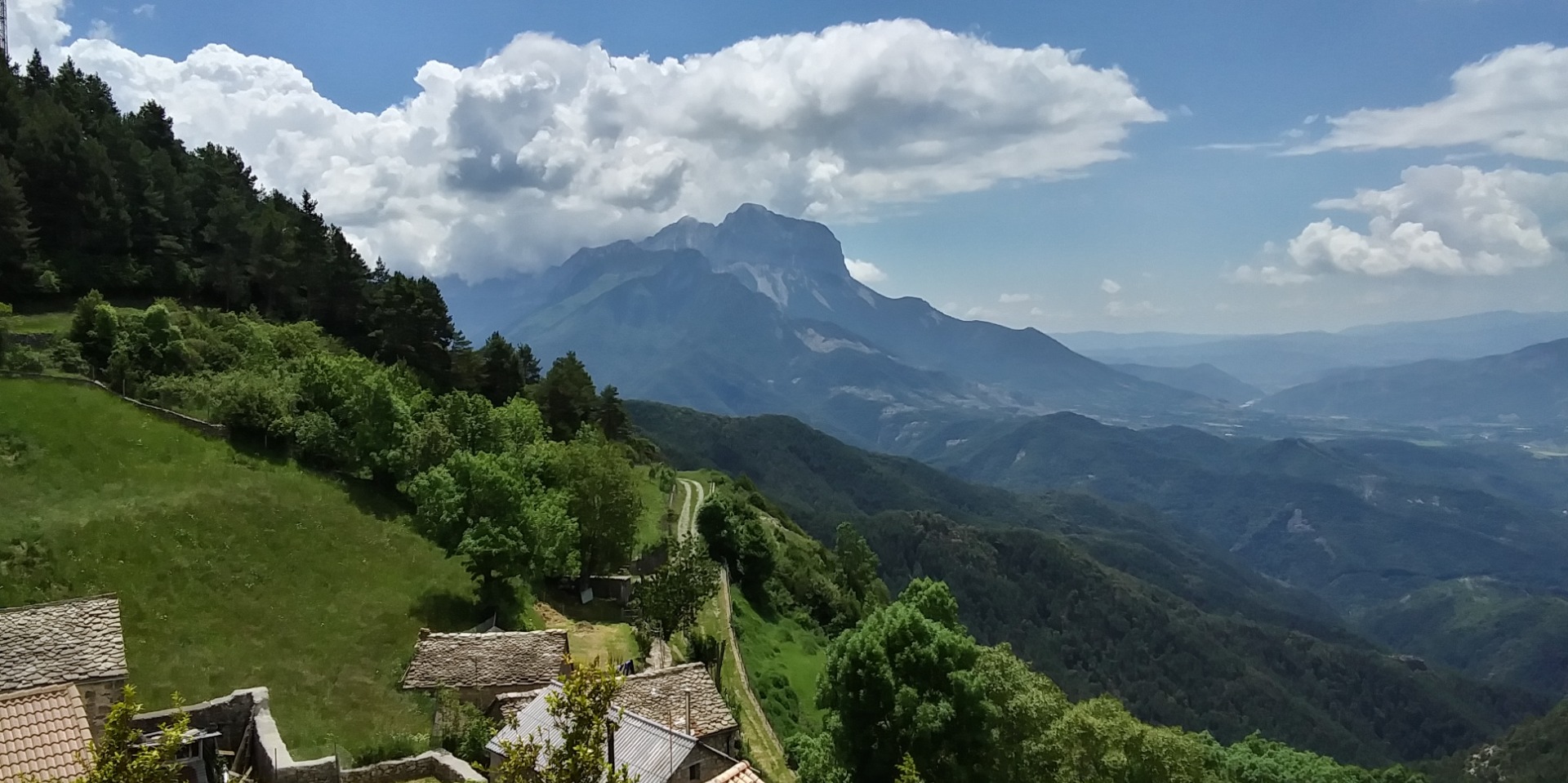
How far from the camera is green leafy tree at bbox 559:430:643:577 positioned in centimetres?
5272

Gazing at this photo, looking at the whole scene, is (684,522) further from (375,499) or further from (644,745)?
(644,745)

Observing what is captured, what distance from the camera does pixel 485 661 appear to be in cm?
3120

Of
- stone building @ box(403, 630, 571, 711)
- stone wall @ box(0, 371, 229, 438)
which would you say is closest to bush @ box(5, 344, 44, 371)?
stone wall @ box(0, 371, 229, 438)

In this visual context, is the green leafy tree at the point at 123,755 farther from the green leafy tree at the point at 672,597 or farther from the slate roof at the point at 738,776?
the green leafy tree at the point at 672,597

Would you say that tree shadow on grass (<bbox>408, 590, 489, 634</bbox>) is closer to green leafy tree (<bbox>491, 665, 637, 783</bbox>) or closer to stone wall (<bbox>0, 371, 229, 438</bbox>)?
stone wall (<bbox>0, 371, 229, 438</bbox>)

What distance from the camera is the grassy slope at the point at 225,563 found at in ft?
99.2

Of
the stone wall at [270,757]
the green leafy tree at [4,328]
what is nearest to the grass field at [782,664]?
the stone wall at [270,757]

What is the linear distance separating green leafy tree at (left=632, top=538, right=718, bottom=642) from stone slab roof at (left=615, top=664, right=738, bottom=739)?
13.4 meters

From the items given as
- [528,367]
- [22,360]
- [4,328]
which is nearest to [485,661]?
[22,360]

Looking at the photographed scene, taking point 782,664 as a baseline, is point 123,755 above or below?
above

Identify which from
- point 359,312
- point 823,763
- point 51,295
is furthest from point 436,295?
point 823,763

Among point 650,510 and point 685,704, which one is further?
point 650,510

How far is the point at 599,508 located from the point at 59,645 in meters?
34.0

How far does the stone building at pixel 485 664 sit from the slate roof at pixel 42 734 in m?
14.2
